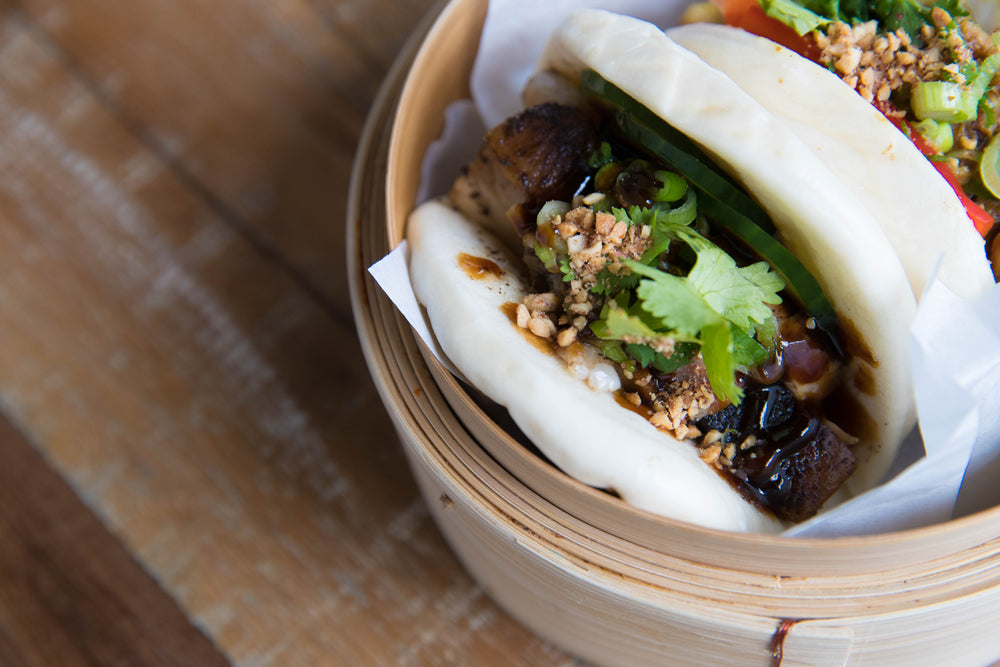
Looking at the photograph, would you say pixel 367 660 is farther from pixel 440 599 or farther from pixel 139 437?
pixel 139 437

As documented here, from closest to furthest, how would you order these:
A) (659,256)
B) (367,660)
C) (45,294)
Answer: (659,256)
(367,660)
(45,294)

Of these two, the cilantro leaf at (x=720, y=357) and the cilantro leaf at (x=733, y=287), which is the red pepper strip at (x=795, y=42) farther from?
the cilantro leaf at (x=720, y=357)

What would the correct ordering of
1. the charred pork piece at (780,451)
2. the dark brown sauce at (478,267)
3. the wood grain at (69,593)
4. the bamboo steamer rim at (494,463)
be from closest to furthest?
the bamboo steamer rim at (494,463), the charred pork piece at (780,451), the dark brown sauce at (478,267), the wood grain at (69,593)

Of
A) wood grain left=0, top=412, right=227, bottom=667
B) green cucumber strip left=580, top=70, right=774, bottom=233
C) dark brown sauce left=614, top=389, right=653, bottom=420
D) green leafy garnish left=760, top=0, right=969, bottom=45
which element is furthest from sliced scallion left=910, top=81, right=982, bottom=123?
wood grain left=0, top=412, right=227, bottom=667

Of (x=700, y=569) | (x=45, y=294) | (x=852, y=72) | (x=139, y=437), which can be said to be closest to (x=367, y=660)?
(x=139, y=437)

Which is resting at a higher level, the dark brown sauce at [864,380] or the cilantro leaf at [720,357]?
the cilantro leaf at [720,357]

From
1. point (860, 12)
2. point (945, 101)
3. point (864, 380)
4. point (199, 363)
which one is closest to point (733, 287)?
point (864, 380)

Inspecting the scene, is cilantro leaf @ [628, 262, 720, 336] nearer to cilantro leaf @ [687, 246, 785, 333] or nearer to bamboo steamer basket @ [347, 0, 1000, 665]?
cilantro leaf @ [687, 246, 785, 333]

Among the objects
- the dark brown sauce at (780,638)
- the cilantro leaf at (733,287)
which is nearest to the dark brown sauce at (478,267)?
the cilantro leaf at (733,287)
